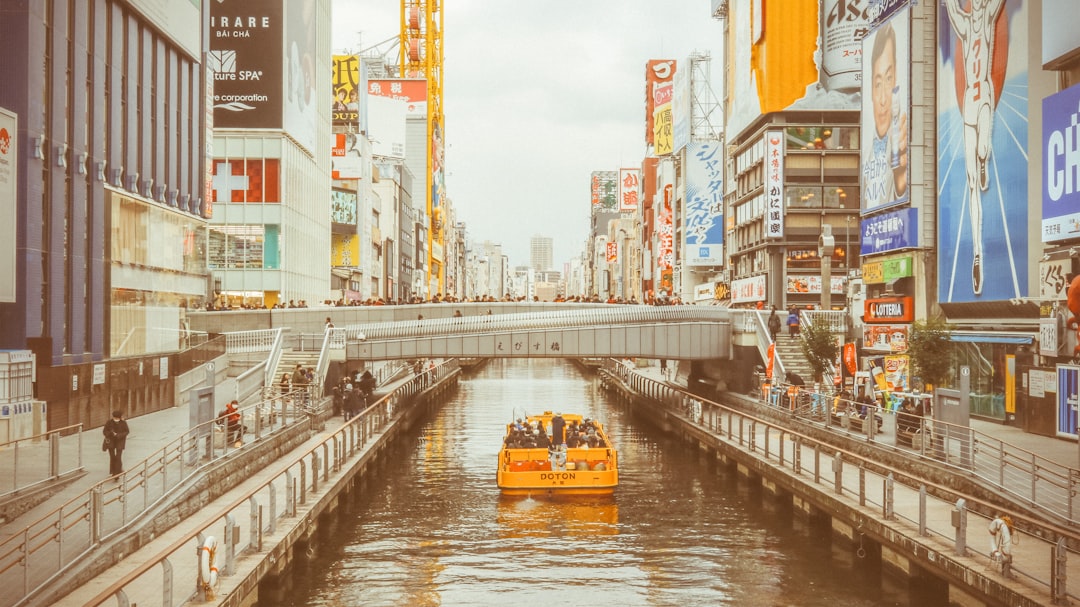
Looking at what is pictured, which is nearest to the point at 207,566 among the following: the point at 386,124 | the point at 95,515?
the point at 95,515

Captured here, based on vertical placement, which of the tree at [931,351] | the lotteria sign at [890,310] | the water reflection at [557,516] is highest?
the lotteria sign at [890,310]

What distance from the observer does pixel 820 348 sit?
41.6 m

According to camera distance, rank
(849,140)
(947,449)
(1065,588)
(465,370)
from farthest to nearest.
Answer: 1. (465,370)
2. (849,140)
3. (947,449)
4. (1065,588)

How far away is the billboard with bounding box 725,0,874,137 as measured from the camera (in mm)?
79875

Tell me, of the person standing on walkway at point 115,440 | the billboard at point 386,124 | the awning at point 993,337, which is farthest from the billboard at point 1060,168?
the billboard at point 386,124

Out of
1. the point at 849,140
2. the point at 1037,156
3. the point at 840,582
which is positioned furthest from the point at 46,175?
the point at 849,140

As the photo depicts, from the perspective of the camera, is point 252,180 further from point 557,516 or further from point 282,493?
point 282,493

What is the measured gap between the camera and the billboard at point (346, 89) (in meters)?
109

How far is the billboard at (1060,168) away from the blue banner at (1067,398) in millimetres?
3608

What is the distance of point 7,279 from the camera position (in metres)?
20.4

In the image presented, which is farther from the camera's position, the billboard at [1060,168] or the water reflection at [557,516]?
the billboard at [1060,168]

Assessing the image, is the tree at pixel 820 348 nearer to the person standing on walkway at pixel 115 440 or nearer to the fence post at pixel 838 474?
the fence post at pixel 838 474

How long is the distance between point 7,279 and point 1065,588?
725 inches

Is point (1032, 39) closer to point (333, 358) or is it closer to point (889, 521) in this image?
point (889, 521)
